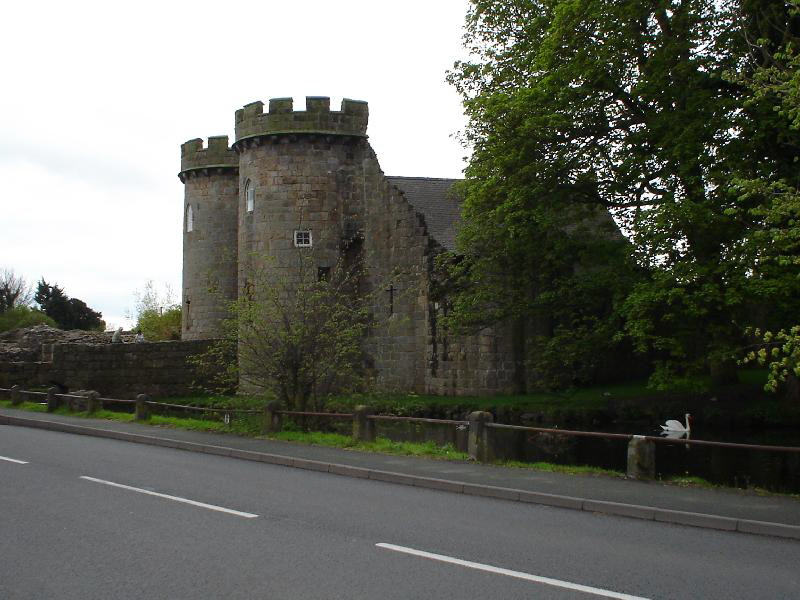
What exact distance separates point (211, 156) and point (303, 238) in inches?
333

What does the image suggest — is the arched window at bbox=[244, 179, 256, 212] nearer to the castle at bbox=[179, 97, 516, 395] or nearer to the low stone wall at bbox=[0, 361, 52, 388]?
the castle at bbox=[179, 97, 516, 395]

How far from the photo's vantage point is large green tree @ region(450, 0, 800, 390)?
17547 millimetres

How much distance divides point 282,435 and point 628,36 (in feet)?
40.2

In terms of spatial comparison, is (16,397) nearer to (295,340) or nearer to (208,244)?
(295,340)

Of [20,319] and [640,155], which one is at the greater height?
[640,155]

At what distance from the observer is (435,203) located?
3372 cm

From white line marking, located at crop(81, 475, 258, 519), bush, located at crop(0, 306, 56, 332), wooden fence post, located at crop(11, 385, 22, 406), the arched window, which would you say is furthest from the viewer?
bush, located at crop(0, 306, 56, 332)

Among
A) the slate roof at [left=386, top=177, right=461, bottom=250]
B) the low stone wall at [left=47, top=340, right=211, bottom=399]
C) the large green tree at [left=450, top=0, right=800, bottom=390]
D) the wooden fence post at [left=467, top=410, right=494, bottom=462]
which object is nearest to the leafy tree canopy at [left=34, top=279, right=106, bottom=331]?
the low stone wall at [left=47, top=340, right=211, bottom=399]

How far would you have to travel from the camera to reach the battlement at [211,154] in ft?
A: 121

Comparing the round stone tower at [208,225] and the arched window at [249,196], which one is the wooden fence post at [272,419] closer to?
the arched window at [249,196]

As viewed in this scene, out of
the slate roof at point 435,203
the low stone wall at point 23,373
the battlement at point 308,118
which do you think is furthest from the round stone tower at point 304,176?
the low stone wall at point 23,373

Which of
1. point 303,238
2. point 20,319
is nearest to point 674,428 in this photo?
point 303,238

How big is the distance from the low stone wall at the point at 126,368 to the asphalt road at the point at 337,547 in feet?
64.8

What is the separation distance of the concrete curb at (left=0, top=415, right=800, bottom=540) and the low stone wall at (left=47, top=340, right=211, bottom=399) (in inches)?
574
